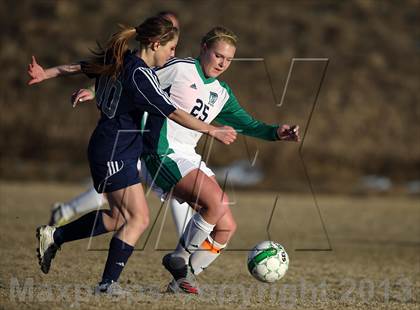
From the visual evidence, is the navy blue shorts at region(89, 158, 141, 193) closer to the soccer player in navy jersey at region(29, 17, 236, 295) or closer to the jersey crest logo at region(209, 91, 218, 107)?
the soccer player in navy jersey at region(29, 17, 236, 295)

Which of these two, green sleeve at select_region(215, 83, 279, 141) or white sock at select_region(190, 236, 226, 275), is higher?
green sleeve at select_region(215, 83, 279, 141)

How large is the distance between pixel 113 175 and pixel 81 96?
0.76m

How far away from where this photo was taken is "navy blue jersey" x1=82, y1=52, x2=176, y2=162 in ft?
18.8

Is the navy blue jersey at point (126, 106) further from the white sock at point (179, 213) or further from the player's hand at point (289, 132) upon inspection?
the white sock at point (179, 213)

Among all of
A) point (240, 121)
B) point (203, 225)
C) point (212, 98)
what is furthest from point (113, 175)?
point (240, 121)

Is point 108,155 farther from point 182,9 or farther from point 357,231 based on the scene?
point 182,9

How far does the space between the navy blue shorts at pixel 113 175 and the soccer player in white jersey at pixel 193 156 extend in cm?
34

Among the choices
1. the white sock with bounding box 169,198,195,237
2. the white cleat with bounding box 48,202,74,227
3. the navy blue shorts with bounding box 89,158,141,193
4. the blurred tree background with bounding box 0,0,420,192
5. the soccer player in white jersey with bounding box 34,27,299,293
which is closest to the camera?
the navy blue shorts with bounding box 89,158,141,193

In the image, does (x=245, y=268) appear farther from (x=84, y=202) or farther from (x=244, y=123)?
(x=244, y=123)

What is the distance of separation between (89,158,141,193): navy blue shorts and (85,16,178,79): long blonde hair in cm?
64

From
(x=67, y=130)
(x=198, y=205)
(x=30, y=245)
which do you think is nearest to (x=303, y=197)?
(x=67, y=130)

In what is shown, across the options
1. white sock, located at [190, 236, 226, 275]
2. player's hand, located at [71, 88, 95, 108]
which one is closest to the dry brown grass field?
white sock, located at [190, 236, 226, 275]

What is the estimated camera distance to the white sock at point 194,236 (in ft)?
20.5

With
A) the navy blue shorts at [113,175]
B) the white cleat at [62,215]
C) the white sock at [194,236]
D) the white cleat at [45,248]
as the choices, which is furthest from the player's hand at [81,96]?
the white cleat at [62,215]
